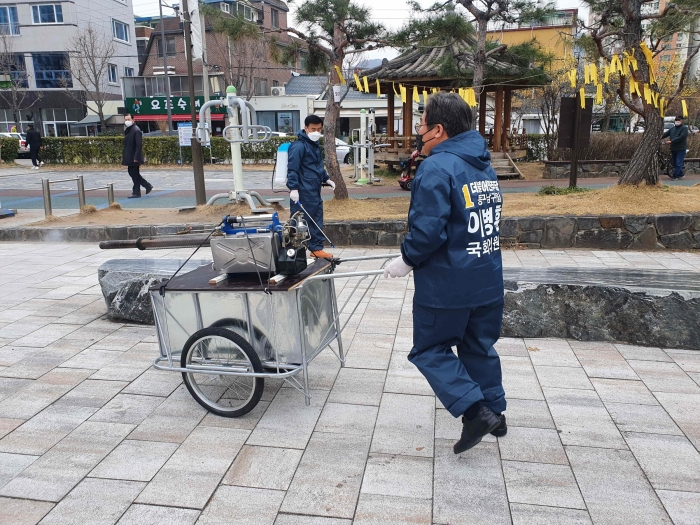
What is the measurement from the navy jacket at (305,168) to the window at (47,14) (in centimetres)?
3913

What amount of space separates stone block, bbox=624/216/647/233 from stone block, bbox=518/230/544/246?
3.88 ft

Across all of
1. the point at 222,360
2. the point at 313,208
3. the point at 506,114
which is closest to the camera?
the point at 222,360

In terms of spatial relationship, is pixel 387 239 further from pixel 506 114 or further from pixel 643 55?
pixel 506 114

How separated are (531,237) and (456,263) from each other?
20.7 feet

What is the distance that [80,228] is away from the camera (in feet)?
31.7

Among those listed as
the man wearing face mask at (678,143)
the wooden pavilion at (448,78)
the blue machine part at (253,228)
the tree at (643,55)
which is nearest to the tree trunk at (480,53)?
the wooden pavilion at (448,78)

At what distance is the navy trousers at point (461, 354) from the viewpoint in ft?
9.38

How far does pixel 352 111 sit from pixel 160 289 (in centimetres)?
3513

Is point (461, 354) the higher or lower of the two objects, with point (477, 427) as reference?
higher

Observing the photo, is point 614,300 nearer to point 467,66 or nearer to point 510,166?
point 467,66

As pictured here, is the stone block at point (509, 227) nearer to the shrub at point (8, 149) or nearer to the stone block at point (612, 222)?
the stone block at point (612, 222)

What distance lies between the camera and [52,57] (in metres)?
39.3

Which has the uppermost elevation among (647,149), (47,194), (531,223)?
(647,149)

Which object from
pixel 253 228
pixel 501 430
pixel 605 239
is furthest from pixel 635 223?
pixel 253 228
